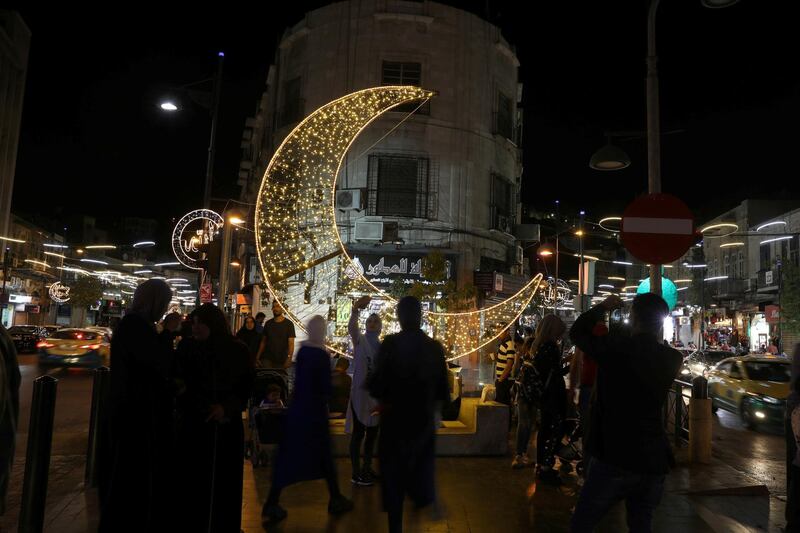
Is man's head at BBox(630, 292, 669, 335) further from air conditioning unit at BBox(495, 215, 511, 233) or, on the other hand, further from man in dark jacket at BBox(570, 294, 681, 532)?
air conditioning unit at BBox(495, 215, 511, 233)

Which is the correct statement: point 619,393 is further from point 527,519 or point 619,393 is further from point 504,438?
point 504,438

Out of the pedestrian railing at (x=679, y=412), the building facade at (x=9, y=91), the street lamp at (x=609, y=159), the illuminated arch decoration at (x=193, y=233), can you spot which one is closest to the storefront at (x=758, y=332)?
the pedestrian railing at (x=679, y=412)

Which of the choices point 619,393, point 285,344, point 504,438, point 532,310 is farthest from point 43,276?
point 619,393

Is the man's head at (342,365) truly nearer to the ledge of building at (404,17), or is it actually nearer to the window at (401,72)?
the window at (401,72)

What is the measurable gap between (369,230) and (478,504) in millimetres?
16411

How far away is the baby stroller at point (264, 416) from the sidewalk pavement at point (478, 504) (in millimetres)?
239

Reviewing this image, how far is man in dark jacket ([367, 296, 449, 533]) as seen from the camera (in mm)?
4477

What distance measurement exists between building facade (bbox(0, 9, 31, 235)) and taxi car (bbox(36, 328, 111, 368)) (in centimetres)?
3032

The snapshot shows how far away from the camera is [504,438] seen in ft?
29.2

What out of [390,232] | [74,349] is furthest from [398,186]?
[74,349]

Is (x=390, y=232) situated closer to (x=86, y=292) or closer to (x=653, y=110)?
(x=653, y=110)

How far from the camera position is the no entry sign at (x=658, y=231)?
6.31 m

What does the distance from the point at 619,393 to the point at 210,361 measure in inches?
117

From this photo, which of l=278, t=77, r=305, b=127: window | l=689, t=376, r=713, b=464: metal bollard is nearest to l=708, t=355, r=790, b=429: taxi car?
l=689, t=376, r=713, b=464: metal bollard
